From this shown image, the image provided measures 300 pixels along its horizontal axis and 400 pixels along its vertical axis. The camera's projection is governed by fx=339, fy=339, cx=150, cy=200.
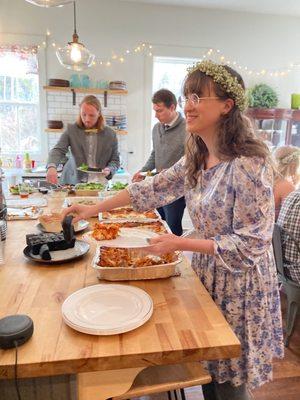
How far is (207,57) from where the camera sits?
4672 millimetres

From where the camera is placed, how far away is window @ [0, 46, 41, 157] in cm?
427

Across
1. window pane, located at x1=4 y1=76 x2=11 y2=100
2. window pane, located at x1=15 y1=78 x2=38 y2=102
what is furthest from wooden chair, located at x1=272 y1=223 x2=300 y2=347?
window pane, located at x1=4 y1=76 x2=11 y2=100

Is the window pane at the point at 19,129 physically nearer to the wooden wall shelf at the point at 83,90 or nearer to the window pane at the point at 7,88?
the window pane at the point at 7,88

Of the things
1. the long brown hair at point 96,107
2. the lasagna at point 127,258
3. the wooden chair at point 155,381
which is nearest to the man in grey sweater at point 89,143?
the long brown hair at point 96,107

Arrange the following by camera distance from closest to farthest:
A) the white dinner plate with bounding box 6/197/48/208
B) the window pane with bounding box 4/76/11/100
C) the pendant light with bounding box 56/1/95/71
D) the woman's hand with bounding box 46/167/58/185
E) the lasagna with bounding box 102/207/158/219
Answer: the lasagna with bounding box 102/207/158/219
the white dinner plate with bounding box 6/197/48/208
the woman's hand with bounding box 46/167/58/185
the pendant light with bounding box 56/1/95/71
the window pane with bounding box 4/76/11/100

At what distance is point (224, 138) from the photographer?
1204 mm

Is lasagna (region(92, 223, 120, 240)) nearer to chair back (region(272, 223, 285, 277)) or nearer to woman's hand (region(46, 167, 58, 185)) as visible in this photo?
chair back (region(272, 223, 285, 277))

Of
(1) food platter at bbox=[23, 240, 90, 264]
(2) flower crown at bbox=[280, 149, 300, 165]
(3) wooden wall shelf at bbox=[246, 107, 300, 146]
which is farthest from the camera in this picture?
(3) wooden wall shelf at bbox=[246, 107, 300, 146]

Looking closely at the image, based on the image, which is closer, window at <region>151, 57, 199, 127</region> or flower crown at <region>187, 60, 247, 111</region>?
flower crown at <region>187, 60, 247, 111</region>

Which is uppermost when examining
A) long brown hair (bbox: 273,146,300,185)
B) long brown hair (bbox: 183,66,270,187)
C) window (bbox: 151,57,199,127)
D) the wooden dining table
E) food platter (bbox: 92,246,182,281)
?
window (bbox: 151,57,199,127)

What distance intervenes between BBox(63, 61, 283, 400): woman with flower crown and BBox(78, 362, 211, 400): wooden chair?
136 mm

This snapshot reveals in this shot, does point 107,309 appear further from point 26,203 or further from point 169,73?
point 169,73

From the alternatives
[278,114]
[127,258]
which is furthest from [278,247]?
[278,114]

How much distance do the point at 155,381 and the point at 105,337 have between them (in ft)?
1.14
